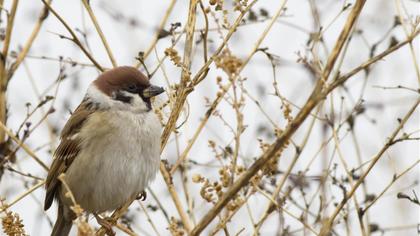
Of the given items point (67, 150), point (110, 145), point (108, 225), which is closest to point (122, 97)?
point (110, 145)

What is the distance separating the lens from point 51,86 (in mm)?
4363

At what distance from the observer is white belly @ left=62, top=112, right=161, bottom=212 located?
12.8 ft

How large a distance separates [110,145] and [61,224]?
0.72 meters

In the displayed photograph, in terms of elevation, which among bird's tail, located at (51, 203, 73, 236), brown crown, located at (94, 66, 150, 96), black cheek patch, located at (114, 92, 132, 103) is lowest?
bird's tail, located at (51, 203, 73, 236)

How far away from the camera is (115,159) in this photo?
390 centimetres

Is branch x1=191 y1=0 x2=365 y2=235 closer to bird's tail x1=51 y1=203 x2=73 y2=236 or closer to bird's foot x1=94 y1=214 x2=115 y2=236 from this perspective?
bird's foot x1=94 y1=214 x2=115 y2=236

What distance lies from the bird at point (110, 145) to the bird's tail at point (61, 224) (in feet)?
0.15

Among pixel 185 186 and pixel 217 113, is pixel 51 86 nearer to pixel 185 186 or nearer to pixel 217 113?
pixel 185 186

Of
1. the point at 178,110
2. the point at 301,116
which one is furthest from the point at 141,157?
the point at 301,116

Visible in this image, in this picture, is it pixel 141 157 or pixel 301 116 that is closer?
pixel 301 116

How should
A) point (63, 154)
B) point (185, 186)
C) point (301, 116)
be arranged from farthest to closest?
point (63, 154)
point (185, 186)
point (301, 116)

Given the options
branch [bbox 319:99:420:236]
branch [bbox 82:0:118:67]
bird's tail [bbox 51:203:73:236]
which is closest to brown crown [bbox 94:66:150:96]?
branch [bbox 82:0:118:67]

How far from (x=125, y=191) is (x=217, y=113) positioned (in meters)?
1.37

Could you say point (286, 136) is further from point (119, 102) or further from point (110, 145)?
point (119, 102)
